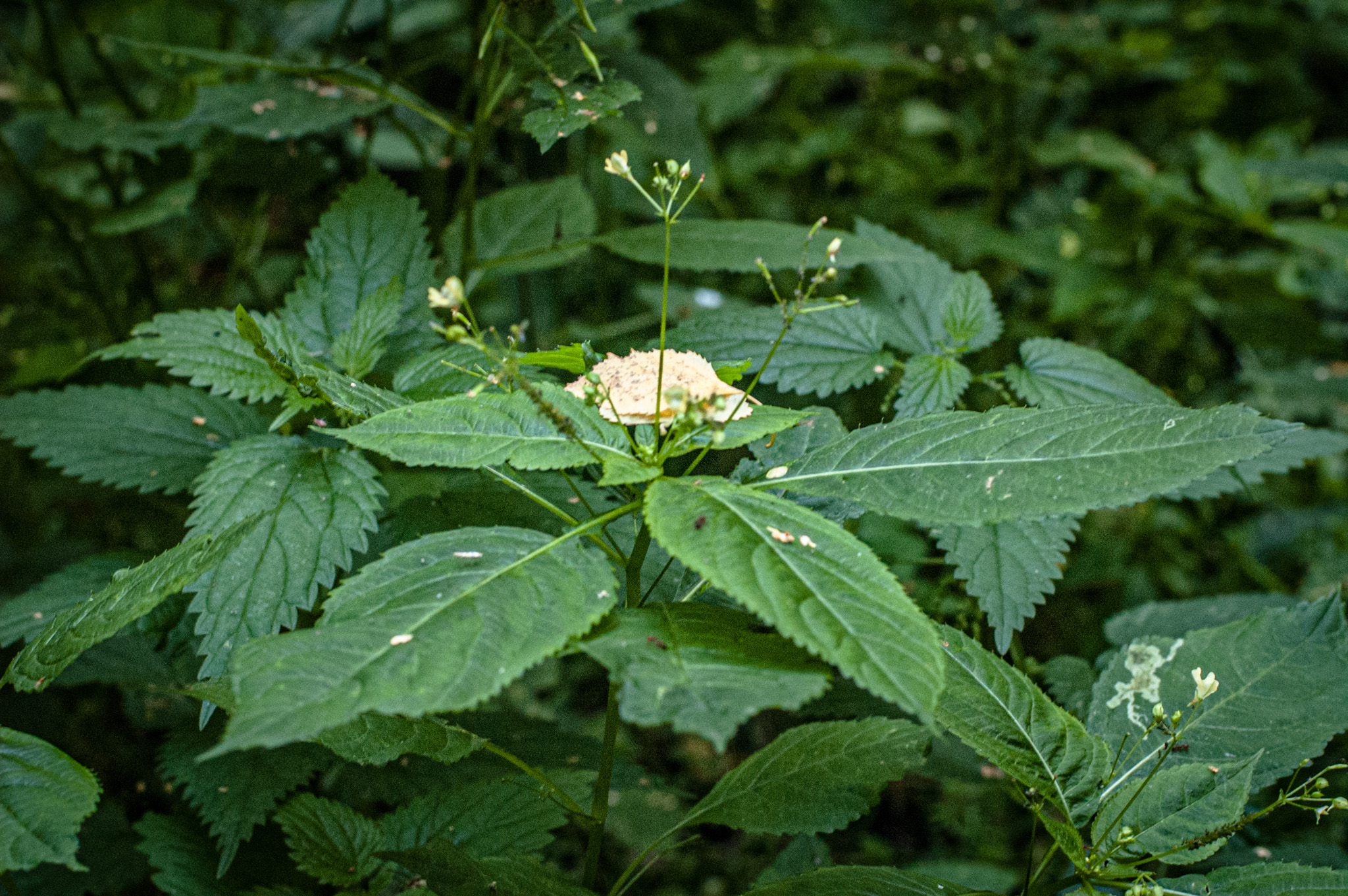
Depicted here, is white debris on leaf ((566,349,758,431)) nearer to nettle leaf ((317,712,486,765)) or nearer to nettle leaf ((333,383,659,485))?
nettle leaf ((333,383,659,485))

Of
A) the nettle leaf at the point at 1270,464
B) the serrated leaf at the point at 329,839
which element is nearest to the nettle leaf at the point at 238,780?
the serrated leaf at the point at 329,839

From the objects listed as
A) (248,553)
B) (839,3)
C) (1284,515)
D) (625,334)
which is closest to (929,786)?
(625,334)

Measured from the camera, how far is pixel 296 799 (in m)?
1.29

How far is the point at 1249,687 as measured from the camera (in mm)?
1233

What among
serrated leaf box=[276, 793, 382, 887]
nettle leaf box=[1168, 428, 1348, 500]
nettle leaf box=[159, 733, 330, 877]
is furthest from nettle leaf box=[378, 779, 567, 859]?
nettle leaf box=[1168, 428, 1348, 500]

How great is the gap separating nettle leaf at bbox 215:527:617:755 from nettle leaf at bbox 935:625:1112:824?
0.52 m

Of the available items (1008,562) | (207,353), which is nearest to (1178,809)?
(1008,562)

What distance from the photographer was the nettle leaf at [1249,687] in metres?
1.17

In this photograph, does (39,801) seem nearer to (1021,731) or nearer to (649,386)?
(649,386)

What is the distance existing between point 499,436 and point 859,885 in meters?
0.73

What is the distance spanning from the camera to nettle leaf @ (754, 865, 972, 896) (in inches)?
42.1

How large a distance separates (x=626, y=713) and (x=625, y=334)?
70.6 inches

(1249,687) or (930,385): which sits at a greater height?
(930,385)

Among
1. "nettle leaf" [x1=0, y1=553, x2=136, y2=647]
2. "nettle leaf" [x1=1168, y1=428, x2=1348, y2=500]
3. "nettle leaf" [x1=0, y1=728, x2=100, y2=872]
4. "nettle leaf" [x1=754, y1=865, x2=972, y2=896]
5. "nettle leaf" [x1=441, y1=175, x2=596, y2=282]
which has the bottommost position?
"nettle leaf" [x1=754, y1=865, x2=972, y2=896]
